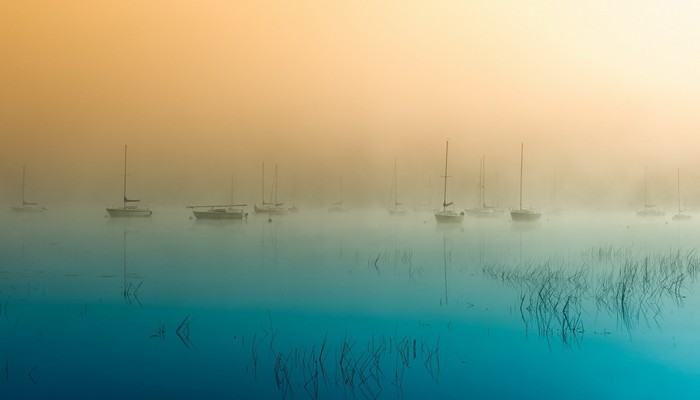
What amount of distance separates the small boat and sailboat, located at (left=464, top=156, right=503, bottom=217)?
1.54 m

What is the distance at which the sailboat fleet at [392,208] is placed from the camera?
4352 mm

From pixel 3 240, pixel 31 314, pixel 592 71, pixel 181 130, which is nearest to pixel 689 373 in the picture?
pixel 592 71

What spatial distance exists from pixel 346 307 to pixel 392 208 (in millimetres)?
770

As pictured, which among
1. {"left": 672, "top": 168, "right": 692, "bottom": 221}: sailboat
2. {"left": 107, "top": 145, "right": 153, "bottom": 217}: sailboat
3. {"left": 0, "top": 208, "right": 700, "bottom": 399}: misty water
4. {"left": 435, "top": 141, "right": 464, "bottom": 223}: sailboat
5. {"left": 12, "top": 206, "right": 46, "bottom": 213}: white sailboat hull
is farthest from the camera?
{"left": 435, "top": 141, "right": 464, "bottom": 223}: sailboat

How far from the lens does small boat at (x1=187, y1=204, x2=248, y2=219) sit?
4.47 meters

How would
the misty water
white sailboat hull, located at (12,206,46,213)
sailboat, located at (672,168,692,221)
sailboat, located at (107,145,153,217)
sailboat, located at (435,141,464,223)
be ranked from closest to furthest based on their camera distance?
the misty water < white sailboat hull, located at (12,206,46,213) < sailboat, located at (107,145,153,217) < sailboat, located at (672,168,692,221) < sailboat, located at (435,141,464,223)

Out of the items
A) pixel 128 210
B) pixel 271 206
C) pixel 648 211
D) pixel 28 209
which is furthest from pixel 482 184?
pixel 28 209

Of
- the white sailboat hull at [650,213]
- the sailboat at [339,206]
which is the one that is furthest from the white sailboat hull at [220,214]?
the white sailboat hull at [650,213]

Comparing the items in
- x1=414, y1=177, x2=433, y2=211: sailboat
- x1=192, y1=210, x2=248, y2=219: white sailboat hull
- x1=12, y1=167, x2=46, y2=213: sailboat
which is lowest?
x1=192, y1=210, x2=248, y2=219: white sailboat hull

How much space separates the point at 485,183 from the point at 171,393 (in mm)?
2422

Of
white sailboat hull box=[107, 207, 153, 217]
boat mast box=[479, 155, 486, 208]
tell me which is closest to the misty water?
white sailboat hull box=[107, 207, 153, 217]

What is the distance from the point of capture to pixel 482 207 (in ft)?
15.0

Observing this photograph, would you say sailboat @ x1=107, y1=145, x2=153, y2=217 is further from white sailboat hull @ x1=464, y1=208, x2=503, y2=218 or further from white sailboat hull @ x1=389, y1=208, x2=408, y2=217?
white sailboat hull @ x1=464, y1=208, x2=503, y2=218

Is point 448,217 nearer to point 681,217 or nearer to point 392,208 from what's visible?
point 392,208
